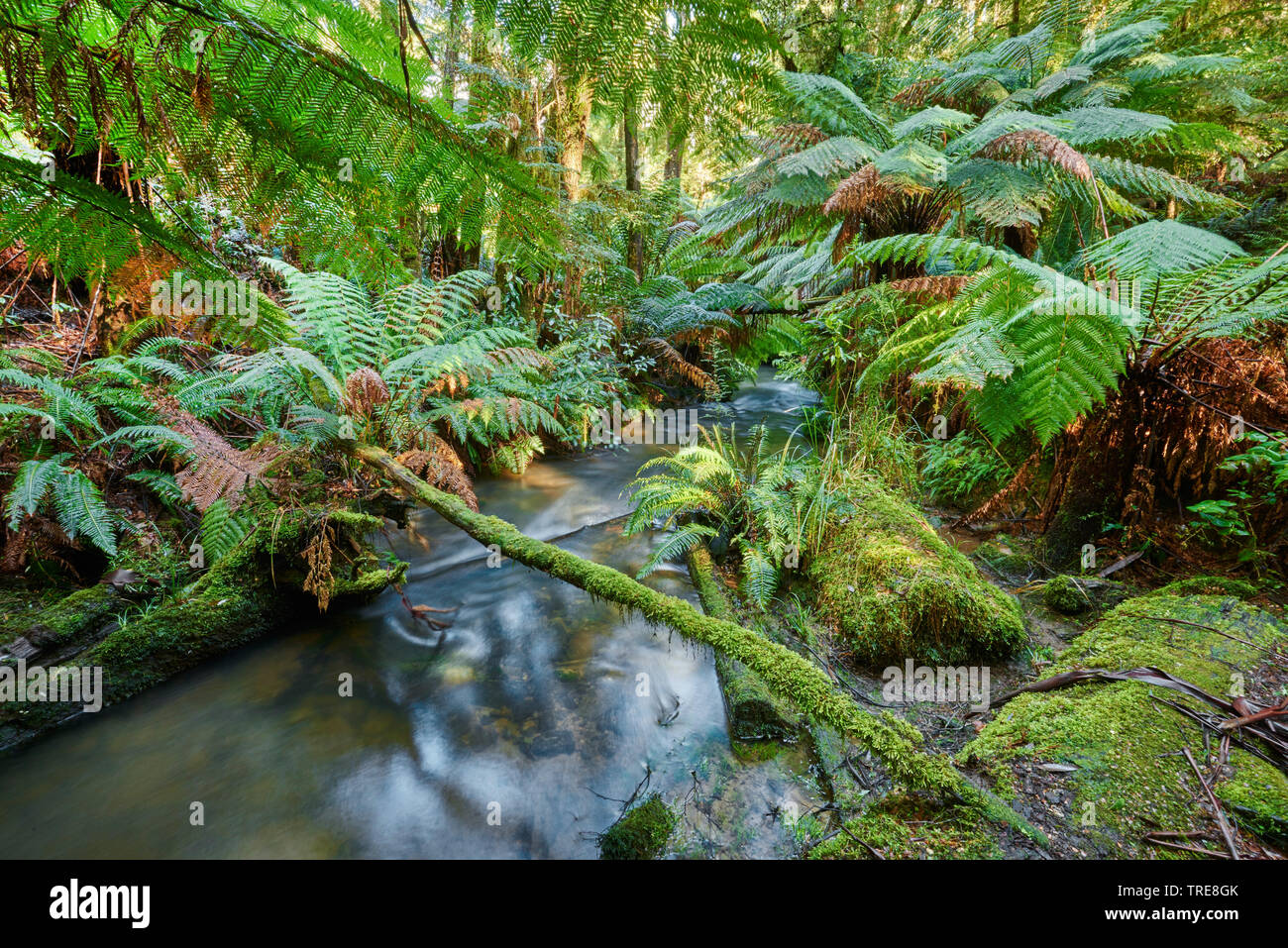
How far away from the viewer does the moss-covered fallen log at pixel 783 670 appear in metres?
1.14

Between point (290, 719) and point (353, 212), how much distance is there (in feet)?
6.79

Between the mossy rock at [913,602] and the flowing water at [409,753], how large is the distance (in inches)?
26.7

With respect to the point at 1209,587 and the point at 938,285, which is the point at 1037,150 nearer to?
the point at 938,285

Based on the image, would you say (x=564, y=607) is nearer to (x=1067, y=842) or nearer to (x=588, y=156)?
(x=1067, y=842)

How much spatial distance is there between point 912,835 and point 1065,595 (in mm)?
1484

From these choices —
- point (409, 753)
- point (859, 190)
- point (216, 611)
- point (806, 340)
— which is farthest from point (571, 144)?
point (409, 753)

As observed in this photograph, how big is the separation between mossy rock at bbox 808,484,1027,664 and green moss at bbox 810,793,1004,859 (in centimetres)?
74

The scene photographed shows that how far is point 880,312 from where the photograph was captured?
3.38 metres

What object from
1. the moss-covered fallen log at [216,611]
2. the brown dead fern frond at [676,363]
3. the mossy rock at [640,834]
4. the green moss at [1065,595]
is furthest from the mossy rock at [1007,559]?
the brown dead fern frond at [676,363]

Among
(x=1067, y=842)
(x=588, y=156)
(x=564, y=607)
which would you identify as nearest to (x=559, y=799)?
(x=564, y=607)

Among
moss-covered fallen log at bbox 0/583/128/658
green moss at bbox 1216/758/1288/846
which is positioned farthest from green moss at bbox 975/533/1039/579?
moss-covered fallen log at bbox 0/583/128/658

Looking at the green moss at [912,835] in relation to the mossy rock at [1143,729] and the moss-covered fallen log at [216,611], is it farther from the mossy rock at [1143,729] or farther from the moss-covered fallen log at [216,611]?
the moss-covered fallen log at [216,611]

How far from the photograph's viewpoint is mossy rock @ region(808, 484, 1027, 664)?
1.96m

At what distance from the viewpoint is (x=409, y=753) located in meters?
1.96
